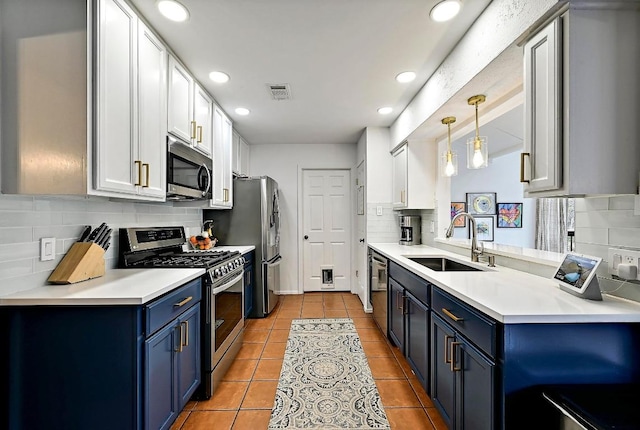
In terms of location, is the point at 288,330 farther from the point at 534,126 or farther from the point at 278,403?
the point at 534,126

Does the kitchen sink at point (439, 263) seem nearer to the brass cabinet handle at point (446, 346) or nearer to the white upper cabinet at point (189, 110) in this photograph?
the brass cabinet handle at point (446, 346)

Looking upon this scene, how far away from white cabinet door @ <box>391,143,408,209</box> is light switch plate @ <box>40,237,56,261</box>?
2.96 meters

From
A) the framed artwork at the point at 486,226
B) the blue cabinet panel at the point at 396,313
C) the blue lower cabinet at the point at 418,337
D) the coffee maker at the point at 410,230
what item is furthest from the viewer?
the framed artwork at the point at 486,226

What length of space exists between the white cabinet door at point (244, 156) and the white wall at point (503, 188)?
3.42 metres

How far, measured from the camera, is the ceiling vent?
8.98 feet

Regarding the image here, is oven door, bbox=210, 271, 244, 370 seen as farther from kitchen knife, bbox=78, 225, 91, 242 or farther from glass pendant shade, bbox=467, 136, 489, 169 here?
glass pendant shade, bbox=467, 136, 489, 169

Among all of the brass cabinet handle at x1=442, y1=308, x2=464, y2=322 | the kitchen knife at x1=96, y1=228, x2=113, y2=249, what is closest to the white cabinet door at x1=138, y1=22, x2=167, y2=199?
the kitchen knife at x1=96, y1=228, x2=113, y2=249

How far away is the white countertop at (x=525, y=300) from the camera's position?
3.72 ft

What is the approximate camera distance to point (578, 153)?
1229 millimetres

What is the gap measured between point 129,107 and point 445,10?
1.81m

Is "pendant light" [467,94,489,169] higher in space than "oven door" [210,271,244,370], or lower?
higher

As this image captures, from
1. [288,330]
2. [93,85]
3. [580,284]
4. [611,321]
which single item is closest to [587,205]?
[580,284]

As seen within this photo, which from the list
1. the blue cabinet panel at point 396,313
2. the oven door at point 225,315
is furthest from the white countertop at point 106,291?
the blue cabinet panel at point 396,313

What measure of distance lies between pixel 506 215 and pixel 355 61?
169 inches
